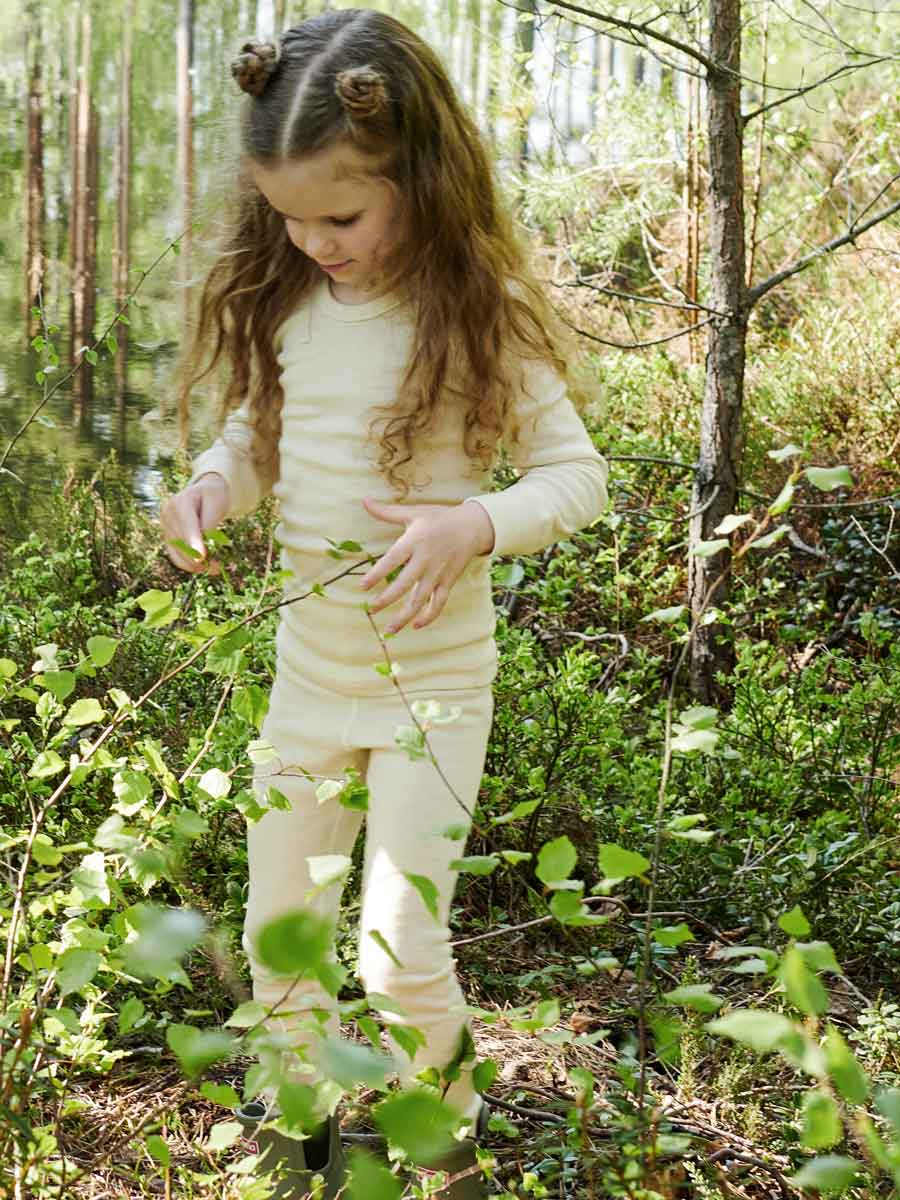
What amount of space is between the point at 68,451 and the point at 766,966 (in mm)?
5178

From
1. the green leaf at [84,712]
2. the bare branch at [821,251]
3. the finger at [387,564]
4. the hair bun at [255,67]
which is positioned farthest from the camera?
the bare branch at [821,251]

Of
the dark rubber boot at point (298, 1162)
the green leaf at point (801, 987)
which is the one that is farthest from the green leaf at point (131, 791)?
the green leaf at point (801, 987)

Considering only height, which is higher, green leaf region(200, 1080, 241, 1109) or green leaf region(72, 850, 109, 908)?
green leaf region(72, 850, 109, 908)

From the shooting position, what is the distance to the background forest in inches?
47.9

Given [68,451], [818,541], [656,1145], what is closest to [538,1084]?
[656,1145]

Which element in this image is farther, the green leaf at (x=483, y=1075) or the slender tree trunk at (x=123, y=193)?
the slender tree trunk at (x=123, y=193)

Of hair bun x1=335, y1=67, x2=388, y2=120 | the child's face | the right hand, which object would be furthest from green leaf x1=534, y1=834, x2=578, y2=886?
hair bun x1=335, y1=67, x2=388, y2=120

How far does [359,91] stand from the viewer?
165 centimetres

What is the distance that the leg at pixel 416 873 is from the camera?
1625mm

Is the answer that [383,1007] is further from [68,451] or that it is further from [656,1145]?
[68,451]

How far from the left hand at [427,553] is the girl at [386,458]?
0.04ft

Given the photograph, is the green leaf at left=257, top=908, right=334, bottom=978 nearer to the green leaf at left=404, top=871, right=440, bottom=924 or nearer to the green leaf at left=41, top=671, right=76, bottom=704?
the green leaf at left=404, top=871, right=440, bottom=924

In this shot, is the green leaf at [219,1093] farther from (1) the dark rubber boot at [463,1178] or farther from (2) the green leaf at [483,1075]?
(1) the dark rubber boot at [463,1178]

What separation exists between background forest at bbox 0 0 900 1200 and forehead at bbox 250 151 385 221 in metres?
0.40
